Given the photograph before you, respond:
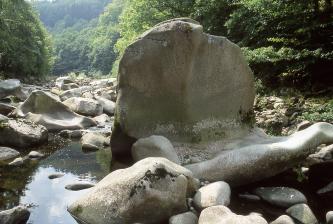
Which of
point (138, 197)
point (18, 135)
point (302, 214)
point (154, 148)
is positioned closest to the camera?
point (138, 197)

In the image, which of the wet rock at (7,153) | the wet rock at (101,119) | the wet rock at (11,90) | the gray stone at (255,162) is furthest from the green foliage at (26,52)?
the gray stone at (255,162)

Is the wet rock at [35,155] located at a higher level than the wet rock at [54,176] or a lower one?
lower

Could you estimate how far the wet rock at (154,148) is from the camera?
25.1 feet

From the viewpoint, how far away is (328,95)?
11.4m

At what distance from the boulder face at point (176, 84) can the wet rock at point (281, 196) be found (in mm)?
2155

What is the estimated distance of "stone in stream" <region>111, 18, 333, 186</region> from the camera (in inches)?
327

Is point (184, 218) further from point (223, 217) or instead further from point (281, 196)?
point (281, 196)

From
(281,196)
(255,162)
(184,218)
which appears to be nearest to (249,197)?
(281,196)

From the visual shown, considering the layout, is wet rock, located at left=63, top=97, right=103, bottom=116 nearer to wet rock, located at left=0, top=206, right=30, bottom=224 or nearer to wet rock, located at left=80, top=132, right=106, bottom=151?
wet rock, located at left=80, top=132, right=106, bottom=151

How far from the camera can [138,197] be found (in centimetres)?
544

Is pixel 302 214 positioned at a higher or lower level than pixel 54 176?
higher

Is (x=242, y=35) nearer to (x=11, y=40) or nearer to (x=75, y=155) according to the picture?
(x=75, y=155)

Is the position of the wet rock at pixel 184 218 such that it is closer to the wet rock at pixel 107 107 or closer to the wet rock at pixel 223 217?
the wet rock at pixel 223 217

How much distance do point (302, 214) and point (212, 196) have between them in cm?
126
